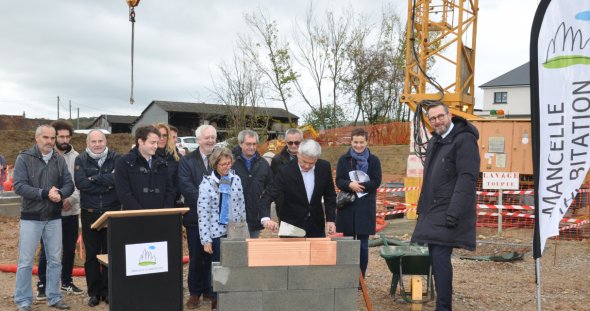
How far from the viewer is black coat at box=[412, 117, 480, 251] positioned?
375cm

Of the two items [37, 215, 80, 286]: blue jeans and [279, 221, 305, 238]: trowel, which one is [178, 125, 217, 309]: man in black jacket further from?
[37, 215, 80, 286]: blue jeans

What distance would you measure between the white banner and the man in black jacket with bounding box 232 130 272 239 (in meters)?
2.64

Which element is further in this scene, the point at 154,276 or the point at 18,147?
the point at 18,147

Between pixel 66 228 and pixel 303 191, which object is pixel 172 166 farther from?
pixel 303 191

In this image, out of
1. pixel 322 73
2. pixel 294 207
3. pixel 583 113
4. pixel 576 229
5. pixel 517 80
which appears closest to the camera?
pixel 583 113

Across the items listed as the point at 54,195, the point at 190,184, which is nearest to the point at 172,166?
the point at 190,184

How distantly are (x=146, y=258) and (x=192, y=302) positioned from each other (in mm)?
1049

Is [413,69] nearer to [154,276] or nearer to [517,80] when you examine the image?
[154,276]

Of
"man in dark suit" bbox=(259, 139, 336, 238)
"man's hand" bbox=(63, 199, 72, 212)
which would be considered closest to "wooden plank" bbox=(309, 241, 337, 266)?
"man in dark suit" bbox=(259, 139, 336, 238)

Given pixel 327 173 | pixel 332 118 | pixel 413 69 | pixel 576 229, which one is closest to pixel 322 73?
pixel 332 118

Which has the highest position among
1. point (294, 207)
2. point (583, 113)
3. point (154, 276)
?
point (583, 113)

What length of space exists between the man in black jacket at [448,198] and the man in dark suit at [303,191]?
100 cm

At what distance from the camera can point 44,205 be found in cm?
448

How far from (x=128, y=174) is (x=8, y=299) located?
6.80ft
